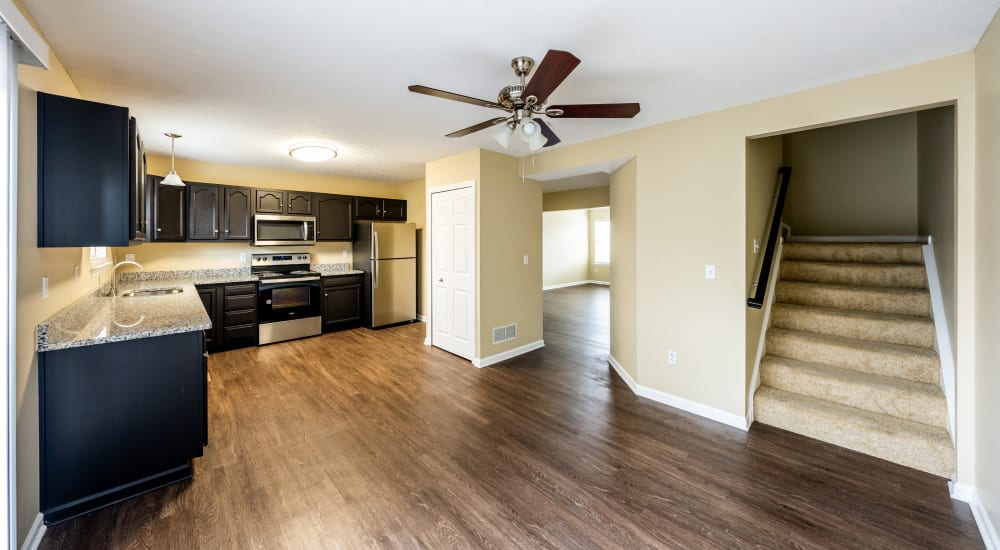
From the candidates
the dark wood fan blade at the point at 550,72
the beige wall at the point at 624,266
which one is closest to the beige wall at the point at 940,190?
the beige wall at the point at 624,266

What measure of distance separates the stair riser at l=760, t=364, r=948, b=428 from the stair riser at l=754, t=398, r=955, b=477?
0.25 metres

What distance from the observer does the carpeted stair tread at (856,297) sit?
3086 millimetres

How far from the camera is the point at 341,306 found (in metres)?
5.86

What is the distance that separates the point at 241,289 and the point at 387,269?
76.9 inches

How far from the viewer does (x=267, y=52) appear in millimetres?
2160

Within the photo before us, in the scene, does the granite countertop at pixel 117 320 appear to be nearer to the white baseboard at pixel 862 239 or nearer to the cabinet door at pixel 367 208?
the cabinet door at pixel 367 208

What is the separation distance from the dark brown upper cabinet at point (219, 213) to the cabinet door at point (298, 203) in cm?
45

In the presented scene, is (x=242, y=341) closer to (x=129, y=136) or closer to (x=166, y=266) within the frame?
(x=166, y=266)

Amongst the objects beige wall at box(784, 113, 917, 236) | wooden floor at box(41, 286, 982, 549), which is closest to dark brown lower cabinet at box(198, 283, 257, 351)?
wooden floor at box(41, 286, 982, 549)

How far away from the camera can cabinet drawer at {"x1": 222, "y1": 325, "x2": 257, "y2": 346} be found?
4.83 m

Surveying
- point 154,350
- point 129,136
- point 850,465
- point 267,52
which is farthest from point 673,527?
point 129,136

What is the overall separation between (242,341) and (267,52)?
13.3 ft

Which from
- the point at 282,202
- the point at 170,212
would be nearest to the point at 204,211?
the point at 170,212

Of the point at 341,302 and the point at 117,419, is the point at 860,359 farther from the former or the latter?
the point at 341,302
